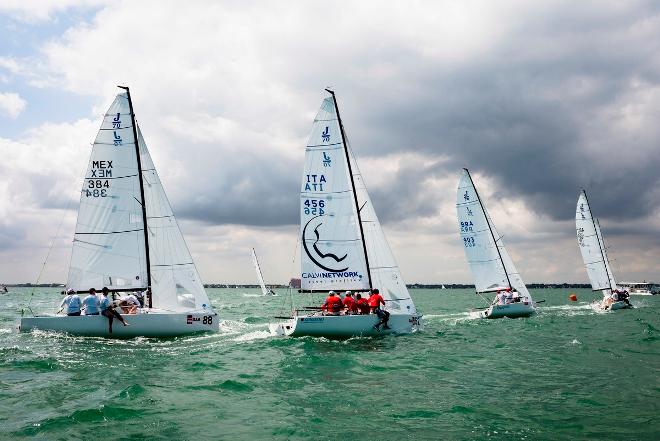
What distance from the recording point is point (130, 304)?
902 inches

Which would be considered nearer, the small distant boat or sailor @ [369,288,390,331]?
sailor @ [369,288,390,331]

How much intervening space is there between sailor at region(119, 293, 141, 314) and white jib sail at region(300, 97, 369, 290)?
6894mm

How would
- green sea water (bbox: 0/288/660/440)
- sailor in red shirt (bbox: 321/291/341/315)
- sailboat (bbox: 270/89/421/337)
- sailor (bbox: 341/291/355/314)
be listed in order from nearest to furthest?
1. green sea water (bbox: 0/288/660/440)
2. sailor in red shirt (bbox: 321/291/341/315)
3. sailor (bbox: 341/291/355/314)
4. sailboat (bbox: 270/89/421/337)

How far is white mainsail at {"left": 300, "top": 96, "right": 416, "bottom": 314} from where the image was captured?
22547 millimetres

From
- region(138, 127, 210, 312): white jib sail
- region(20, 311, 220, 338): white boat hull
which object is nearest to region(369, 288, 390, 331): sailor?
region(138, 127, 210, 312): white jib sail

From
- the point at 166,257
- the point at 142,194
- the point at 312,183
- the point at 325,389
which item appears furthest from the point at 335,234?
the point at 325,389

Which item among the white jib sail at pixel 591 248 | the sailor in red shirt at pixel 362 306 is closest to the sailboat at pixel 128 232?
the sailor in red shirt at pixel 362 306

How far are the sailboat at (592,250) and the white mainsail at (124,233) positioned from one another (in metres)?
37.8

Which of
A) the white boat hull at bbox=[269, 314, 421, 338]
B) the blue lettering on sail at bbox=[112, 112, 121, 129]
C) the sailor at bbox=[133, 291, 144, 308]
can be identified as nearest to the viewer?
the white boat hull at bbox=[269, 314, 421, 338]

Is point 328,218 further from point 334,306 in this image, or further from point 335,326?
point 335,326

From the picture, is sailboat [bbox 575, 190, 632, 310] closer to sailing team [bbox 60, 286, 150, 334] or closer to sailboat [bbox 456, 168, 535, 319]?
sailboat [bbox 456, 168, 535, 319]

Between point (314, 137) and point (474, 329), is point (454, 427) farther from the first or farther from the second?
point (474, 329)

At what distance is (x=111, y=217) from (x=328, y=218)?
373 inches

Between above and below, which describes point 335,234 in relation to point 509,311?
above
